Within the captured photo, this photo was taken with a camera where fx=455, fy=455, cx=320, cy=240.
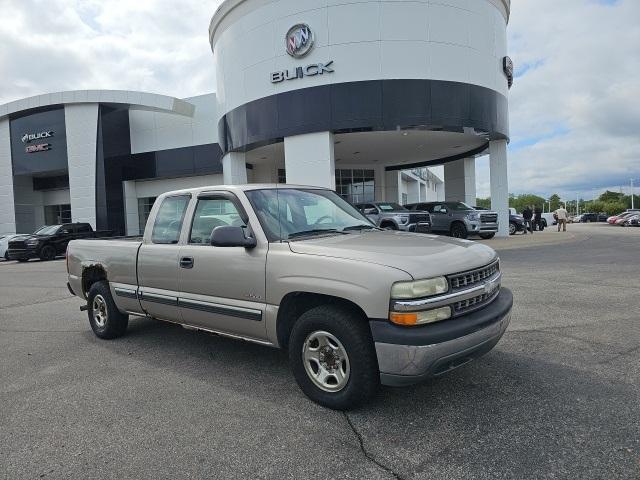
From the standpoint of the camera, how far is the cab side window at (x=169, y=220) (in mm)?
4883

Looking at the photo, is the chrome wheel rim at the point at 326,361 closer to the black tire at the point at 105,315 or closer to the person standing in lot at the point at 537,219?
the black tire at the point at 105,315

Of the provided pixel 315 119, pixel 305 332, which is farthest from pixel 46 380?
pixel 315 119

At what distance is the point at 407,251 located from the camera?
351cm

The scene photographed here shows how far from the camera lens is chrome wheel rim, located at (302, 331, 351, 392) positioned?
11.3 feet

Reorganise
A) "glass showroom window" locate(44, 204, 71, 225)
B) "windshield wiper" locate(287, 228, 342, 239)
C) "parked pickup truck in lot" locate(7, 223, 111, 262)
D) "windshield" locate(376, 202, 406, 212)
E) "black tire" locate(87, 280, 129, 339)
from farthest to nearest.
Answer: "glass showroom window" locate(44, 204, 71, 225) → "parked pickup truck in lot" locate(7, 223, 111, 262) → "windshield" locate(376, 202, 406, 212) → "black tire" locate(87, 280, 129, 339) → "windshield wiper" locate(287, 228, 342, 239)

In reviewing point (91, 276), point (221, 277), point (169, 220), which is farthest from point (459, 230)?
point (221, 277)

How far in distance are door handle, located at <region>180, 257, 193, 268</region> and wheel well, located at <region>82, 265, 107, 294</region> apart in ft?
5.98

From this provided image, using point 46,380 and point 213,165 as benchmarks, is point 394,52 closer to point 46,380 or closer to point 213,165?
point 213,165

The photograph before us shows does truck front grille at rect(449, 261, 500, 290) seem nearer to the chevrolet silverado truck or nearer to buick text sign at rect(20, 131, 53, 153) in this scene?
the chevrolet silverado truck

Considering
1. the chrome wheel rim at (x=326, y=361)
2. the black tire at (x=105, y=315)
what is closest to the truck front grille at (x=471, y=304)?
the chrome wheel rim at (x=326, y=361)

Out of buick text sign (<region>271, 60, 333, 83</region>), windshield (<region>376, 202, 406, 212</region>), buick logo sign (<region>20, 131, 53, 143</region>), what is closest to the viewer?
buick text sign (<region>271, 60, 333, 83</region>)

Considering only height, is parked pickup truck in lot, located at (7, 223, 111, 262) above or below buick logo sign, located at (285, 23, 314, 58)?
below

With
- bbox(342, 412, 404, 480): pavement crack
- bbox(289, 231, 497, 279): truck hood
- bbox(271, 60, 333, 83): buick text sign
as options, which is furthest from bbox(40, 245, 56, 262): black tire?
bbox(342, 412, 404, 480): pavement crack

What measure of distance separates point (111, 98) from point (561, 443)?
3296 centimetres
